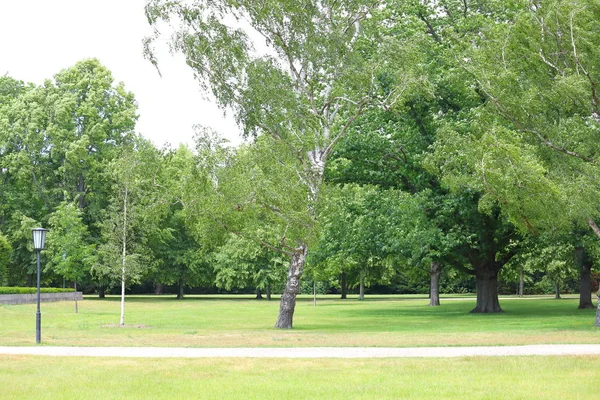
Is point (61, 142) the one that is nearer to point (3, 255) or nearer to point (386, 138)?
point (3, 255)

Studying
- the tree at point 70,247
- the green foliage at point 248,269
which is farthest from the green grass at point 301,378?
the green foliage at point 248,269

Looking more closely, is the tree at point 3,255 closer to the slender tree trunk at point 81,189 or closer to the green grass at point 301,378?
the slender tree trunk at point 81,189

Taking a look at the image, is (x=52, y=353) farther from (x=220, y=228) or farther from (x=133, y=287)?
(x=133, y=287)

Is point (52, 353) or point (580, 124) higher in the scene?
point (580, 124)

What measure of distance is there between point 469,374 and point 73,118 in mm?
49692

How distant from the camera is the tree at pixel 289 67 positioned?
86.9 feet

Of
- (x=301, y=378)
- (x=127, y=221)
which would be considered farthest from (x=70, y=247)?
(x=301, y=378)

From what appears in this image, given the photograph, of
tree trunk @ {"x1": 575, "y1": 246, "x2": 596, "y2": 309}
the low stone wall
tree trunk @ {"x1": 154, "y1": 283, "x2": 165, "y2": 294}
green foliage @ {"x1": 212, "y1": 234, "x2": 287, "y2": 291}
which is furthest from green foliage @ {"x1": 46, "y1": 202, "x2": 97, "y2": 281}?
tree trunk @ {"x1": 154, "y1": 283, "x2": 165, "y2": 294}

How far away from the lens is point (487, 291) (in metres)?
38.3

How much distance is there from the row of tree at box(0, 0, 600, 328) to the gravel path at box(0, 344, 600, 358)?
7.50 m

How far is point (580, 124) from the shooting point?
2480cm

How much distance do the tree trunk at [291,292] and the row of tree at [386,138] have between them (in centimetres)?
6

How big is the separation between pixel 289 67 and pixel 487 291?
1707cm

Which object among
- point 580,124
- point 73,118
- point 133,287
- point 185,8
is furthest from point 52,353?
point 133,287
